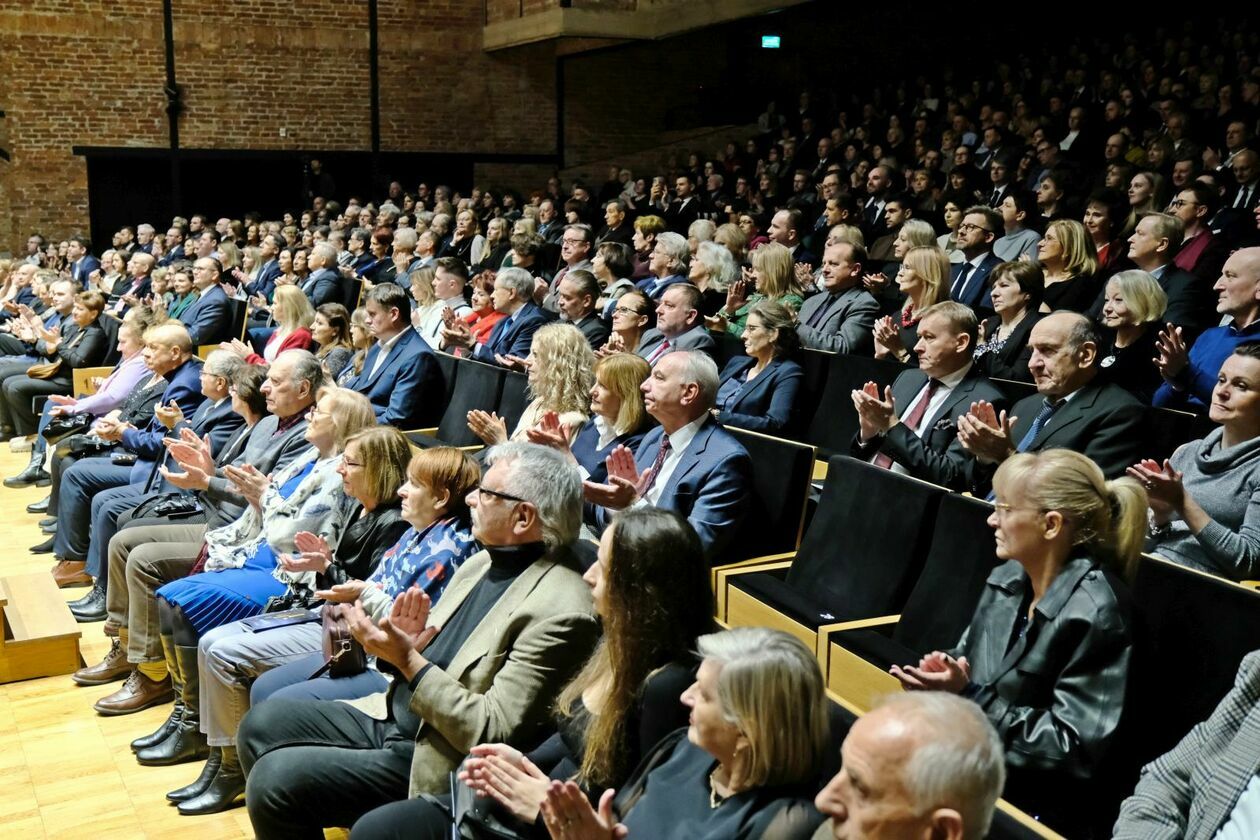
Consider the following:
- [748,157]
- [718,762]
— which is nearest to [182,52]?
[748,157]

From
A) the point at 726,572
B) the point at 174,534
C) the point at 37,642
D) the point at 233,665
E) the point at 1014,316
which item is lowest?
the point at 37,642

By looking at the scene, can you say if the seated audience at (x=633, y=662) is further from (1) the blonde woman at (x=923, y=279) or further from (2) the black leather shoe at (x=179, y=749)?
(1) the blonde woman at (x=923, y=279)

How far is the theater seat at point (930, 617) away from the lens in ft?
8.21

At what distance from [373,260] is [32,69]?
5253 mm

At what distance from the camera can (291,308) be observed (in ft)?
19.9

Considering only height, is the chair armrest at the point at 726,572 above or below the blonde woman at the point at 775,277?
below

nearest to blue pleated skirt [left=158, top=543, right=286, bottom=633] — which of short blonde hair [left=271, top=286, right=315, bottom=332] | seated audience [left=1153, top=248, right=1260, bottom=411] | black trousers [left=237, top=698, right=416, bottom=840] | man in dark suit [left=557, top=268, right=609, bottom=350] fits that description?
black trousers [left=237, top=698, right=416, bottom=840]

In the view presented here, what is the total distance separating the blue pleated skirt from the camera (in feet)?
10.7

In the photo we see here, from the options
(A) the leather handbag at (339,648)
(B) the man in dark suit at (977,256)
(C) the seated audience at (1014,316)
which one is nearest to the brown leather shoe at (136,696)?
(A) the leather handbag at (339,648)

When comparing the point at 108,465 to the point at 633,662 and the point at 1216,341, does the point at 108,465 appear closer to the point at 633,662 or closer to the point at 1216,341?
the point at 633,662

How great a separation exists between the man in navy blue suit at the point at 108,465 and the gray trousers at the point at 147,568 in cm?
94

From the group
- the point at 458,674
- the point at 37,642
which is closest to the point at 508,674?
the point at 458,674

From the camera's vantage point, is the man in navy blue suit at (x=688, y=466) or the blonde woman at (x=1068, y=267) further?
the blonde woman at (x=1068, y=267)

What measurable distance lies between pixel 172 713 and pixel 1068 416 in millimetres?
2616
